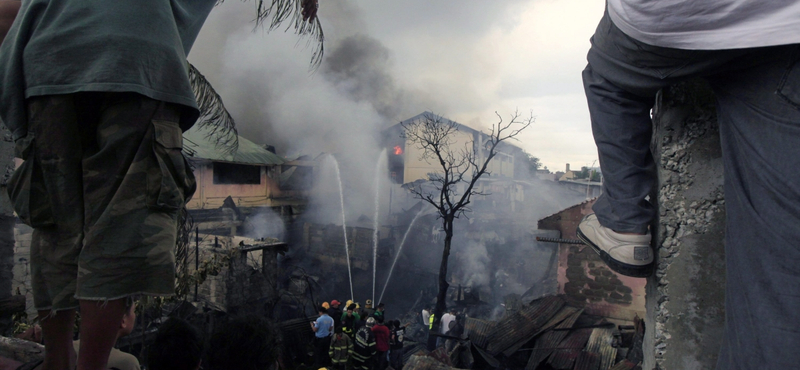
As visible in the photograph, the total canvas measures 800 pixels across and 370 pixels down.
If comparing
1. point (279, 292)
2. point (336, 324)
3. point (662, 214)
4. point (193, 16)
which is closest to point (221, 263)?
point (279, 292)

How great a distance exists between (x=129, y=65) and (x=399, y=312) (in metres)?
18.1

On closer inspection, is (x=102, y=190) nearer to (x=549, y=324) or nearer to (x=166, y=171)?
(x=166, y=171)

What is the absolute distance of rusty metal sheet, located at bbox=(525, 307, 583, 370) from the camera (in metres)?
9.09

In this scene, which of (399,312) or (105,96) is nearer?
(105,96)

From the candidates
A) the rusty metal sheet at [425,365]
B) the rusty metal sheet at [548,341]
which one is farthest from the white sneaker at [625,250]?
the rusty metal sheet at [548,341]

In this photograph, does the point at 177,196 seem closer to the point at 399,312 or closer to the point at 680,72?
the point at 680,72

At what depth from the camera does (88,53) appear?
1249mm

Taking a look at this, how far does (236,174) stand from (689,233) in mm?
25217

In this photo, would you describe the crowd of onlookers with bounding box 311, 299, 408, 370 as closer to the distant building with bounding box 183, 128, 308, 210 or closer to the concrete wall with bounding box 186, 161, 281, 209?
the concrete wall with bounding box 186, 161, 281, 209

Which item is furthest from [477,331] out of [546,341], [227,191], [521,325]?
[227,191]

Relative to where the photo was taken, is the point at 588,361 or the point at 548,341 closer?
the point at 588,361

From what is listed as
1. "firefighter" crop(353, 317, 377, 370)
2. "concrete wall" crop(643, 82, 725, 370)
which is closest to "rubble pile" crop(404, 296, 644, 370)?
"firefighter" crop(353, 317, 377, 370)

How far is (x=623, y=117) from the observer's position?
1394mm

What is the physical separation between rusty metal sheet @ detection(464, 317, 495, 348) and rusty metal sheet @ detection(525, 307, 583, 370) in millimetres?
1190
